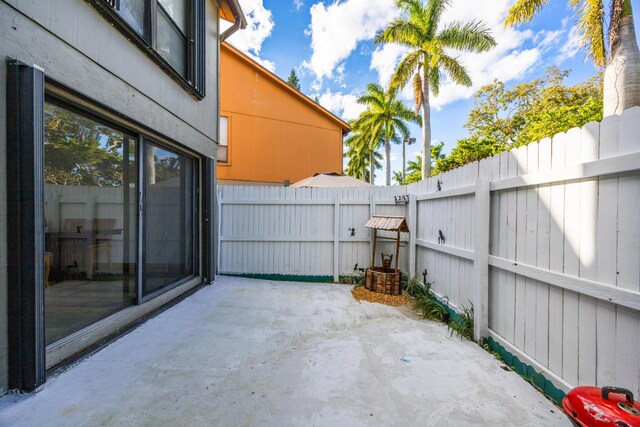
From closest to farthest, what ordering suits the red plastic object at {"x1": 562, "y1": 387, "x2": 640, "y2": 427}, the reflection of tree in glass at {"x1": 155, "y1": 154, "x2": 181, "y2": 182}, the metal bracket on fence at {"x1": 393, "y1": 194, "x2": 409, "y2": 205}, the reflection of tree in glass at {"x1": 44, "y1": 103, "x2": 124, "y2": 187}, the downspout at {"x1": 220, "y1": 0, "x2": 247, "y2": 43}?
the red plastic object at {"x1": 562, "y1": 387, "x2": 640, "y2": 427}, the reflection of tree in glass at {"x1": 44, "y1": 103, "x2": 124, "y2": 187}, the reflection of tree in glass at {"x1": 155, "y1": 154, "x2": 181, "y2": 182}, the metal bracket on fence at {"x1": 393, "y1": 194, "x2": 409, "y2": 205}, the downspout at {"x1": 220, "y1": 0, "x2": 247, "y2": 43}

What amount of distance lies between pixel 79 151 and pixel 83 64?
73 cm

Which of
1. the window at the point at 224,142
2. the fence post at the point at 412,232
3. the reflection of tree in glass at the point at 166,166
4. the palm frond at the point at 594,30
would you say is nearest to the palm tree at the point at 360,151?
the window at the point at 224,142

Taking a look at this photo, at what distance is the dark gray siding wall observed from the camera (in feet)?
5.35

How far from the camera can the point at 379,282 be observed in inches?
167

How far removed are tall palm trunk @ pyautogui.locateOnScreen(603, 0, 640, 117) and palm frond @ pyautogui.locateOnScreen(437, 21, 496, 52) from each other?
4797 millimetres

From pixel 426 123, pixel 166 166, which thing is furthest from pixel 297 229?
pixel 426 123

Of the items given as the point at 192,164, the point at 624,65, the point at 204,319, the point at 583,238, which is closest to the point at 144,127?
the point at 192,164

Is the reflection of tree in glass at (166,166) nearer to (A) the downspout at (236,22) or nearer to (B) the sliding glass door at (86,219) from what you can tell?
(B) the sliding glass door at (86,219)

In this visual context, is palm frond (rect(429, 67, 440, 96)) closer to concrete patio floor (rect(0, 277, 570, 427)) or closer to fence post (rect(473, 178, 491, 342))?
fence post (rect(473, 178, 491, 342))

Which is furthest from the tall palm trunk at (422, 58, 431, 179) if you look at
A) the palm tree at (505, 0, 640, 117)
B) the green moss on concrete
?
the green moss on concrete

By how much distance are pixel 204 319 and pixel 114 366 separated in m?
1.04

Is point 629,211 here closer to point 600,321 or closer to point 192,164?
point 600,321

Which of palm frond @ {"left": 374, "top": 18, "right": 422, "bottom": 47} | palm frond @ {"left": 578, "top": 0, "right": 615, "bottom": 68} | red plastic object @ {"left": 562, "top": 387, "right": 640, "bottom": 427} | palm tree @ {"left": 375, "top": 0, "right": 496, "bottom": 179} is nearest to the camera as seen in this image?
red plastic object @ {"left": 562, "top": 387, "right": 640, "bottom": 427}

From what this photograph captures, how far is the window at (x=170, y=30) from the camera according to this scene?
2.59 m
